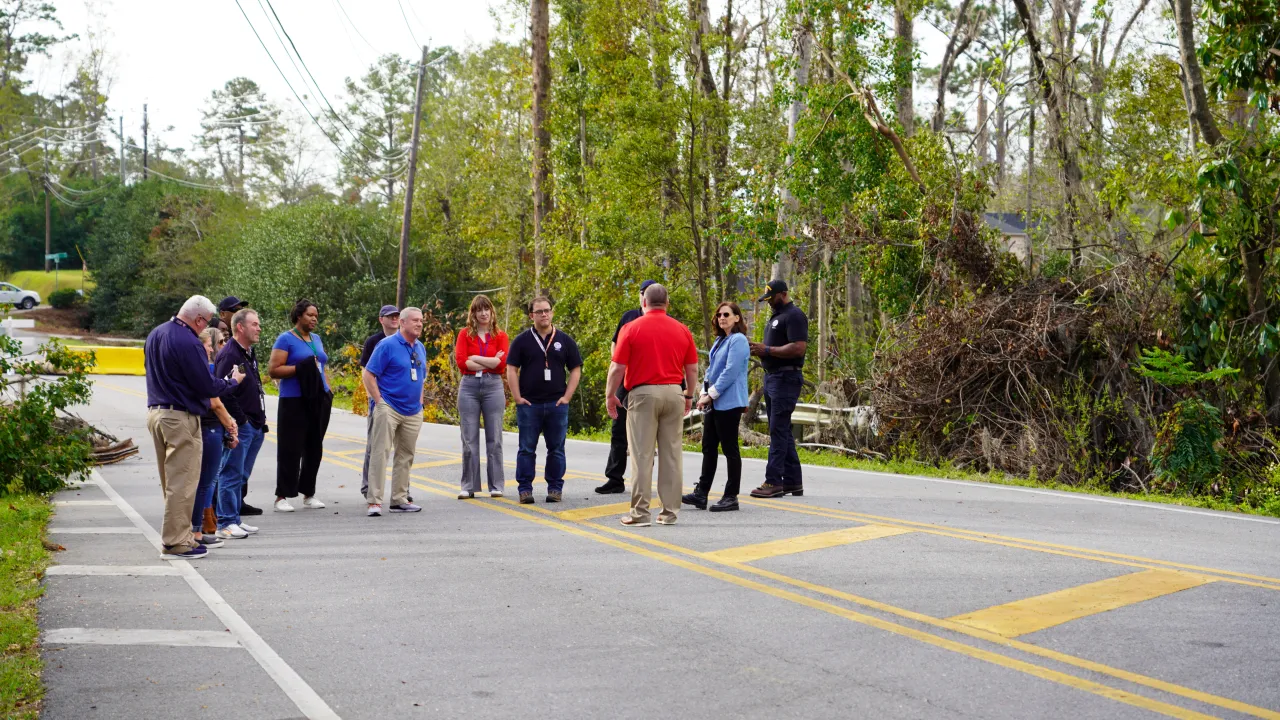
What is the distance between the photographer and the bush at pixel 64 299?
68.4m

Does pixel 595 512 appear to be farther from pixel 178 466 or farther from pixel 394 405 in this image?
pixel 178 466

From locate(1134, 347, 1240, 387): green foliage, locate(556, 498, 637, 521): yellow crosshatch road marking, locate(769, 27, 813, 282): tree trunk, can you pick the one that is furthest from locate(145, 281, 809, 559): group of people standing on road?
locate(769, 27, 813, 282): tree trunk

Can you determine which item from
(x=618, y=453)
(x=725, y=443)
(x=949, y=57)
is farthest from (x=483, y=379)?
(x=949, y=57)

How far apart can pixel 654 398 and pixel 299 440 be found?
149 inches

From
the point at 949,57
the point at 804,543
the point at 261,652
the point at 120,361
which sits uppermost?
the point at 949,57

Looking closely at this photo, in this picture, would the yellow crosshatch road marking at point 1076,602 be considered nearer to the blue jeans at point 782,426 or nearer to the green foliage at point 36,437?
the blue jeans at point 782,426

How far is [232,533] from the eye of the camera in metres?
9.59

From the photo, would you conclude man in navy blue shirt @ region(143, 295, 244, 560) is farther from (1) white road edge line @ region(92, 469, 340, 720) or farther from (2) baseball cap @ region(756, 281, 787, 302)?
(2) baseball cap @ region(756, 281, 787, 302)

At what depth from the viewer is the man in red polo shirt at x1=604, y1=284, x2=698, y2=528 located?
9.65 metres

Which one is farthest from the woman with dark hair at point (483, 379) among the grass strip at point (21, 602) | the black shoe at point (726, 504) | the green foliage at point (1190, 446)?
the green foliage at point (1190, 446)

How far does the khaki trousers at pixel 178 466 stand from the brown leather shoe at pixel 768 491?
16.8ft

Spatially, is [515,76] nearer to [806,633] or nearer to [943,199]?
[943,199]

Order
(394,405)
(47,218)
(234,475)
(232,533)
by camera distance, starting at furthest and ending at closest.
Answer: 1. (47,218)
2. (394,405)
3. (234,475)
4. (232,533)

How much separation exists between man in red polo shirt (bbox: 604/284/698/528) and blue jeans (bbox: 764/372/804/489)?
4.66 ft
